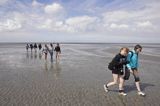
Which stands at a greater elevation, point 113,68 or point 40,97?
point 113,68

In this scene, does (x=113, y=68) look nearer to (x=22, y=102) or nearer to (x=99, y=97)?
(x=99, y=97)

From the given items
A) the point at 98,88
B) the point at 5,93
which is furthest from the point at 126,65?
the point at 5,93

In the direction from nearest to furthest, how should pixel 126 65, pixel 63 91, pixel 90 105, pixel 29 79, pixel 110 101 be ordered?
pixel 90 105, pixel 110 101, pixel 126 65, pixel 63 91, pixel 29 79

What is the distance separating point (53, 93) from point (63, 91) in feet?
1.67

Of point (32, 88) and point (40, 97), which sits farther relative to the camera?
point (32, 88)

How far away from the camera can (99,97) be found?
898 cm

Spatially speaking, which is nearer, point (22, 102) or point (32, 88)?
point (22, 102)

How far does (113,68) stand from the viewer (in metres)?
9.23

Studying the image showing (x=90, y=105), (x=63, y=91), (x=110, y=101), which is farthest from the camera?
(x=63, y=91)

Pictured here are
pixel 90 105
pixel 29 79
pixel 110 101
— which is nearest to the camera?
pixel 90 105

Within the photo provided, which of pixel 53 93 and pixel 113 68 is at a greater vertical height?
pixel 113 68

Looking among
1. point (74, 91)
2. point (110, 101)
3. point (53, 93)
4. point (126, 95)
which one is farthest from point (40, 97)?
point (126, 95)

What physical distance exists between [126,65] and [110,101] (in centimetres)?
153

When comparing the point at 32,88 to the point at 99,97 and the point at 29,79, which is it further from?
the point at 99,97
